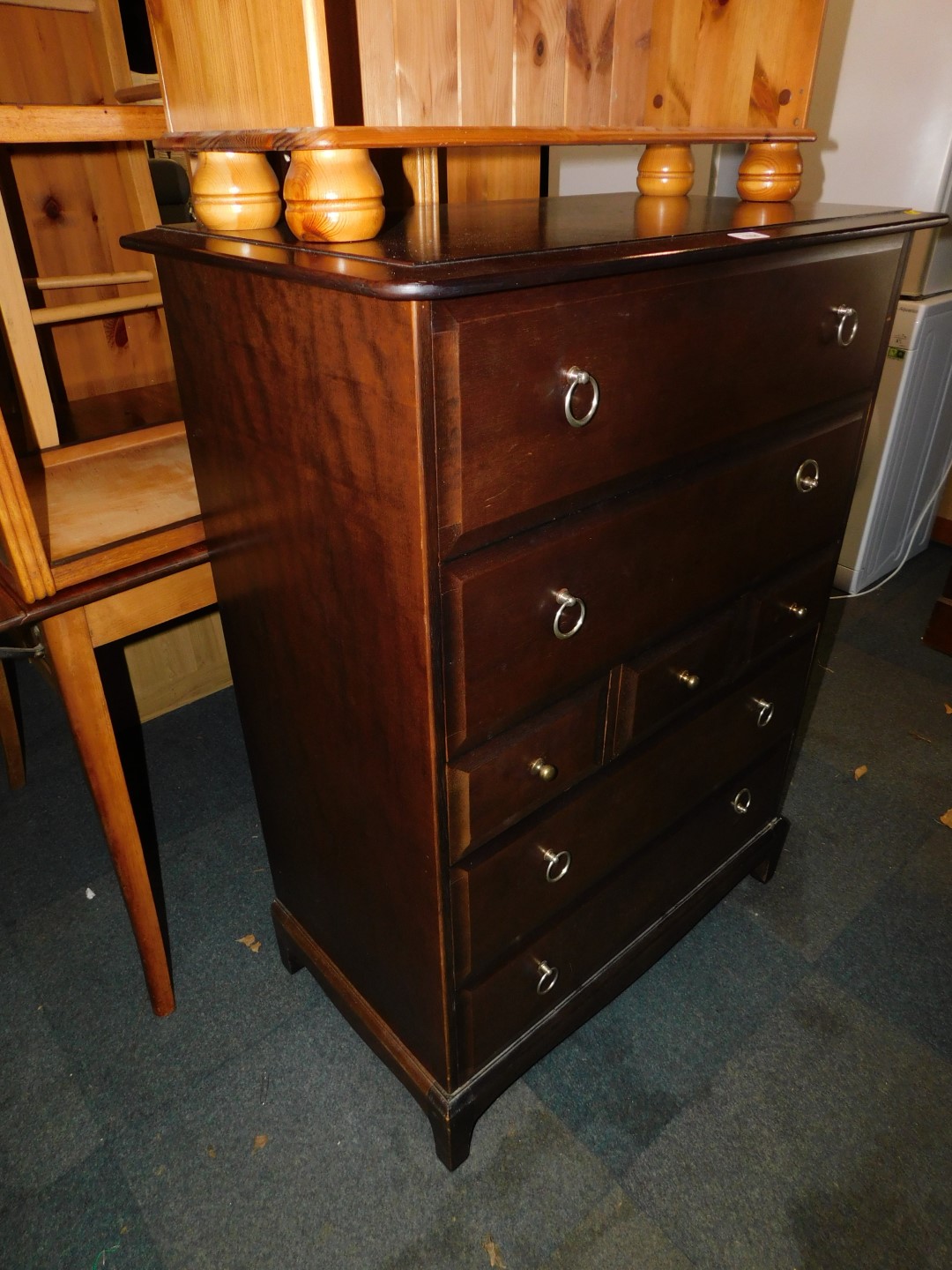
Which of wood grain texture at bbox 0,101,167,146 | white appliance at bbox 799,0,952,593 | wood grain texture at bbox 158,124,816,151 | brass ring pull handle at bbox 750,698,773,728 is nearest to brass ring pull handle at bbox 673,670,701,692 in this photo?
brass ring pull handle at bbox 750,698,773,728

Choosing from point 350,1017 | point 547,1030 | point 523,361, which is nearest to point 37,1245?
point 350,1017

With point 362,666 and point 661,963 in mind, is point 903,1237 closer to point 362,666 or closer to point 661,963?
point 661,963

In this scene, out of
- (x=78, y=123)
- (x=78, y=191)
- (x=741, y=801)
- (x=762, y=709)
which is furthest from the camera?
(x=78, y=191)

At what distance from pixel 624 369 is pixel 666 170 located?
0.72 metres

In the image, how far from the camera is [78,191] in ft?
6.26

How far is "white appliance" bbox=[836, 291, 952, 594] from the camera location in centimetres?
256

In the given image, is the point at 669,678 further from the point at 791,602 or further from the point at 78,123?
the point at 78,123

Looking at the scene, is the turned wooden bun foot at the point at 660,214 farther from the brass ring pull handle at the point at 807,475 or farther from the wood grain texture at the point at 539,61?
the brass ring pull handle at the point at 807,475

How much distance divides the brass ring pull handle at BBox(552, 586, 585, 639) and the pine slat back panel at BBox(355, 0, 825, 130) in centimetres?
57

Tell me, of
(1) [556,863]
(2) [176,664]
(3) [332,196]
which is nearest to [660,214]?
(3) [332,196]

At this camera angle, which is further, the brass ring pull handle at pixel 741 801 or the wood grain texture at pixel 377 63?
the brass ring pull handle at pixel 741 801

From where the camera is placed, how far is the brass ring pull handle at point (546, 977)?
1.26 m

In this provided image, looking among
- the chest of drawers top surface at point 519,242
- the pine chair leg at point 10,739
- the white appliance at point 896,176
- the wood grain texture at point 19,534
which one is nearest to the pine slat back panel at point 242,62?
the chest of drawers top surface at point 519,242

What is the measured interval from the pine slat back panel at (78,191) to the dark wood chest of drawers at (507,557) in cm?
110
